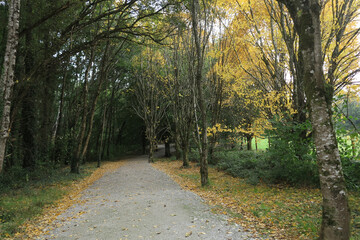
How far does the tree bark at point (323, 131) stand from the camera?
131 inches

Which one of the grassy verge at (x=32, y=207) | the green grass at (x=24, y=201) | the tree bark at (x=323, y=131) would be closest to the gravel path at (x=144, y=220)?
the grassy verge at (x=32, y=207)

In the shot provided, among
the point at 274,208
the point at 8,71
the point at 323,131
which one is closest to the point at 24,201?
the point at 8,71

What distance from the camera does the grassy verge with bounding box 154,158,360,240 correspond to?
4.45 meters

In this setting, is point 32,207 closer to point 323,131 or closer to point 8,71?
point 8,71

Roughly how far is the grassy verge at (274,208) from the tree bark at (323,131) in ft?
2.64

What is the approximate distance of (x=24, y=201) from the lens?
23.1 feet

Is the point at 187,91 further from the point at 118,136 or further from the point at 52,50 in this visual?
the point at 118,136

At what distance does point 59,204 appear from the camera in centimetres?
724

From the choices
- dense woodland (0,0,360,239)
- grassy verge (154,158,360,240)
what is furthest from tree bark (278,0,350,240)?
grassy verge (154,158,360,240)

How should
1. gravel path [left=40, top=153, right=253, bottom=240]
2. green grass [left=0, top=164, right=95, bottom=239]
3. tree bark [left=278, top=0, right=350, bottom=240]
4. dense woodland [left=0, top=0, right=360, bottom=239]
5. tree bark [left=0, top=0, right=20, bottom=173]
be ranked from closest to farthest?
tree bark [left=278, top=0, right=350, bottom=240], dense woodland [left=0, top=0, right=360, bottom=239], gravel path [left=40, top=153, right=253, bottom=240], green grass [left=0, top=164, right=95, bottom=239], tree bark [left=0, top=0, right=20, bottom=173]

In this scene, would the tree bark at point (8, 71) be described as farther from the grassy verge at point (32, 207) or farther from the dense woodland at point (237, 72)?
the grassy verge at point (32, 207)

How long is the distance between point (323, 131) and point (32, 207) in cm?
751

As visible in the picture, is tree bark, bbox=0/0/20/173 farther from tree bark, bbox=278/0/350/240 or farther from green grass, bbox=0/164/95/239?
tree bark, bbox=278/0/350/240

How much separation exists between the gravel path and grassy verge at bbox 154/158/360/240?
55cm
